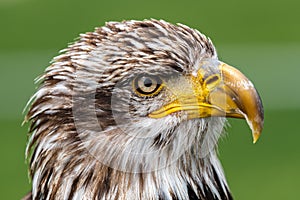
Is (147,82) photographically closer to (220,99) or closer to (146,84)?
(146,84)

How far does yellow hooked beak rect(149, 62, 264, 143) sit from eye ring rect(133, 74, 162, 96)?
114 millimetres

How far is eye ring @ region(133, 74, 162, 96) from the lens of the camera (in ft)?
17.0

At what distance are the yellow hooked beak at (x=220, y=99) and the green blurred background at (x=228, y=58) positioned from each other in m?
2.91

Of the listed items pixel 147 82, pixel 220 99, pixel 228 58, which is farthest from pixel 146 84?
pixel 228 58

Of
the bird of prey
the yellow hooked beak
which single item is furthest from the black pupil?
the yellow hooked beak

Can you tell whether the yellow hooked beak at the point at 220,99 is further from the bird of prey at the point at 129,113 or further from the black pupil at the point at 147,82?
the black pupil at the point at 147,82

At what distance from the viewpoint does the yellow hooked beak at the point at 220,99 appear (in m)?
5.04

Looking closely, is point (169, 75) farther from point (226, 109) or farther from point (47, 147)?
point (47, 147)

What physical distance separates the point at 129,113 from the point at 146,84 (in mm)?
186

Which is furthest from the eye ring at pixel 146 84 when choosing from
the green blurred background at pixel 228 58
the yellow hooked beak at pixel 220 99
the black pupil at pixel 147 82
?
the green blurred background at pixel 228 58

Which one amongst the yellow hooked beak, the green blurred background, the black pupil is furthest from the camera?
the green blurred background

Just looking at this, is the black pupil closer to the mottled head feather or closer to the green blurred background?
the mottled head feather

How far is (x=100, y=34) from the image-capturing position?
5.35 meters

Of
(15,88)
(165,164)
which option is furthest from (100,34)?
(15,88)
